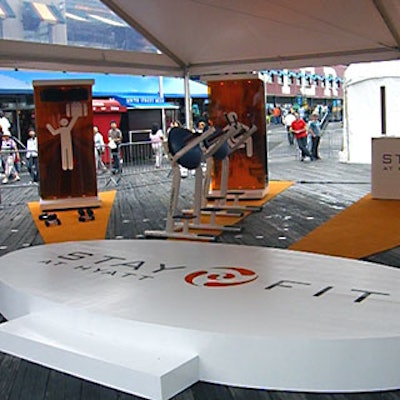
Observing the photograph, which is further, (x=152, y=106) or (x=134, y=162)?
(x=152, y=106)

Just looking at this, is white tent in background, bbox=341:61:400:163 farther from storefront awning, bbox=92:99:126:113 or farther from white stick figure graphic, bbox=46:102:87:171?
white stick figure graphic, bbox=46:102:87:171

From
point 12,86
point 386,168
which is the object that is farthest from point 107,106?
point 386,168

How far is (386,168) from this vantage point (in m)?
9.05

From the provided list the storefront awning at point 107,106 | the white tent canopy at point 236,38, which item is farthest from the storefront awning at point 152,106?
the white tent canopy at point 236,38

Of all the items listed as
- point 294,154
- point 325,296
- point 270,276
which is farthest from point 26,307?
point 294,154

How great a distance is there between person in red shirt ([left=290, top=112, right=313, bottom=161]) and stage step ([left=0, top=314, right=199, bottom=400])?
13129 millimetres

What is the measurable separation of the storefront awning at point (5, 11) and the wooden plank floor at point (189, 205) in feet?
9.28

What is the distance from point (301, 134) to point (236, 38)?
725cm

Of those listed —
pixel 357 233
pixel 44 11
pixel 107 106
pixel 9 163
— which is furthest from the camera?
pixel 107 106

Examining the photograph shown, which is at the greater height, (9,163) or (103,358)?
(9,163)

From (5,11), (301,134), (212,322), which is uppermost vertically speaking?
(5,11)

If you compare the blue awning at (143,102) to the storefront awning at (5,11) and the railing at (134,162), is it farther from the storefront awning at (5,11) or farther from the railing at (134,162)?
the storefront awning at (5,11)

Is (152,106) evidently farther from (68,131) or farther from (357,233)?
(357,233)

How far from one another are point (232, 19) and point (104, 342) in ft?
21.1
